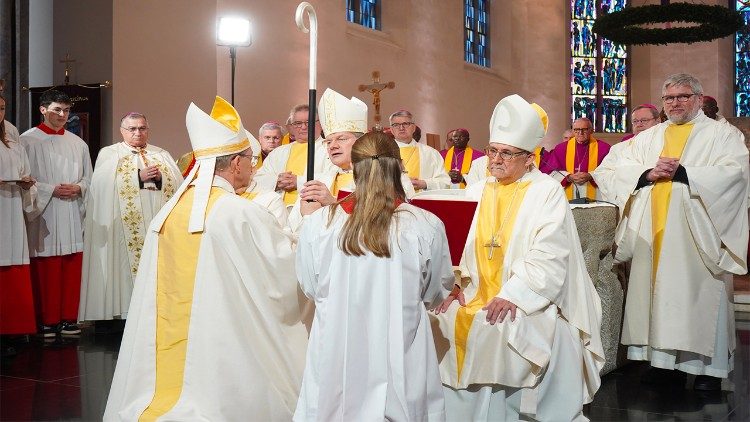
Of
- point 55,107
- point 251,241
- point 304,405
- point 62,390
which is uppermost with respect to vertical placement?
point 55,107

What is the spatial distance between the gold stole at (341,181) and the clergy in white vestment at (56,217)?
11.0 feet

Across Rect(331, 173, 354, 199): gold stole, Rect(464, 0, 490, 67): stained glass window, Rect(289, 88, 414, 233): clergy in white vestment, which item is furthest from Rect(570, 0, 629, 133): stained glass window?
Rect(289, 88, 414, 233): clergy in white vestment

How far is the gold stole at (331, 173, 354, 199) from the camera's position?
5957 millimetres

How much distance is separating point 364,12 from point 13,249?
33.9 ft

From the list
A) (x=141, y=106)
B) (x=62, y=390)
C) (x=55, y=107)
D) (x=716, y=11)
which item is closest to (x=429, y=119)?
(x=716, y=11)

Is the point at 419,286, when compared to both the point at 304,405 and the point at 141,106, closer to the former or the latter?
the point at 304,405

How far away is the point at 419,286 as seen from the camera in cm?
383

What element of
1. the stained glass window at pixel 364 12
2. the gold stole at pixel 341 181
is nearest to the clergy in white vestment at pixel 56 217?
the gold stole at pixel 341 181

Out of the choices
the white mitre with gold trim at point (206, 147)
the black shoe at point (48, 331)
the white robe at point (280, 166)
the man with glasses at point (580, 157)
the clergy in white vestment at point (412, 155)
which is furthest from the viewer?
the man with glasses at point (580, 157)

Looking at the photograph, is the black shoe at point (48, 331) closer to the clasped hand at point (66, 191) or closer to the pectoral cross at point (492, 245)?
the clasped hand at point (66, 191)

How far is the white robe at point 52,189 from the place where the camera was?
27.1 ft

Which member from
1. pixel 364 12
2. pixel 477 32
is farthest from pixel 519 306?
pixel 477 32

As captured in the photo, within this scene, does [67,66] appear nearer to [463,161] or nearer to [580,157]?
[463,161]

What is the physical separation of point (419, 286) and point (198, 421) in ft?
4.30
